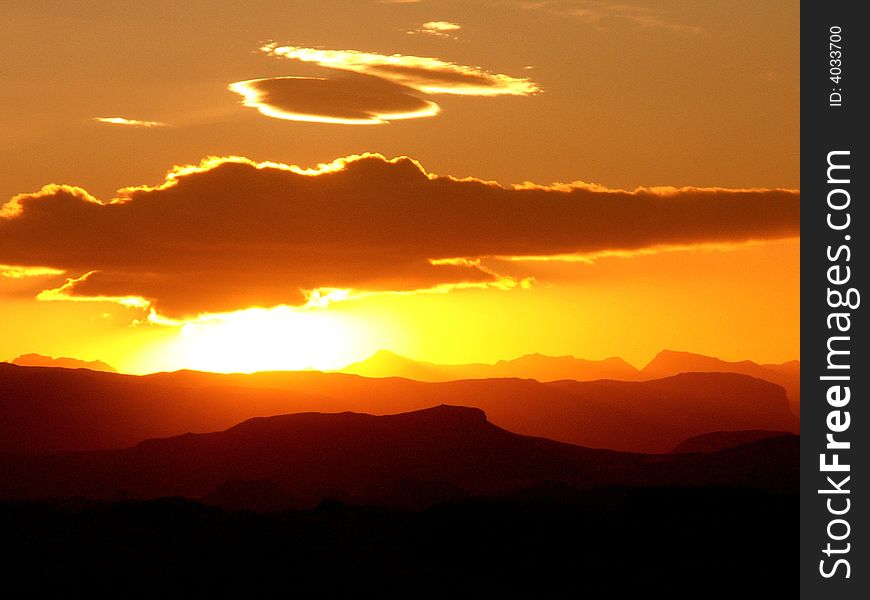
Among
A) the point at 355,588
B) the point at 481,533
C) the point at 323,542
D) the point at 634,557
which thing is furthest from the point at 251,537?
the point at 634,557

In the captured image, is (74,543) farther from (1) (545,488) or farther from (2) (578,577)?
(1) (545,488)

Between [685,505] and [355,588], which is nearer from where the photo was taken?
[355,588]

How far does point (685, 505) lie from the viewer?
130m

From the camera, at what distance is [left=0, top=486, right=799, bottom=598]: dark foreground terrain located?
105 meters

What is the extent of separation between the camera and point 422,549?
121 metres

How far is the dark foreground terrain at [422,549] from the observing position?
104938mm
